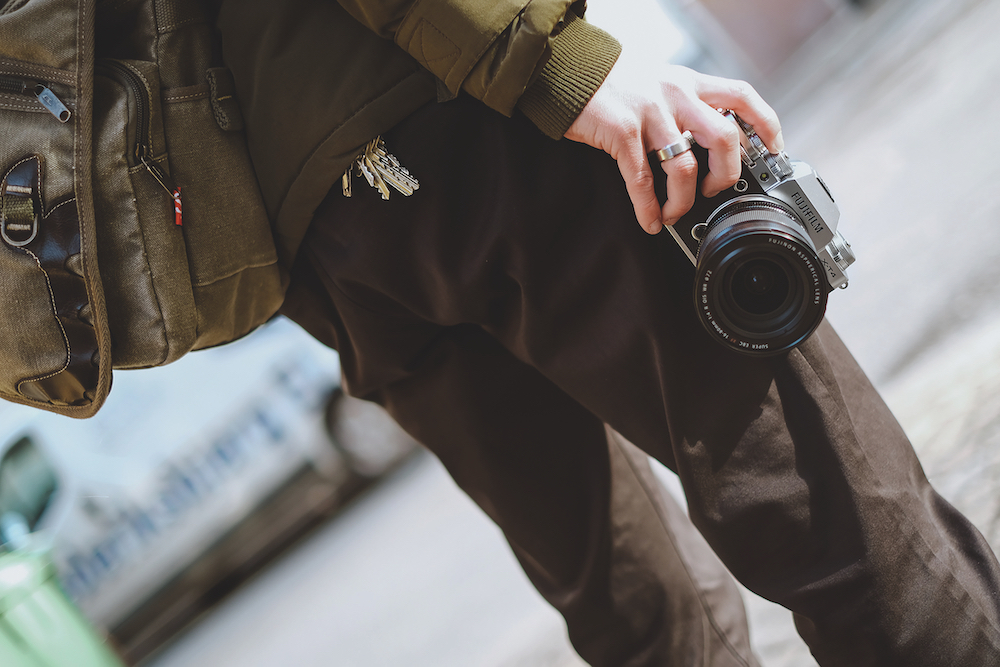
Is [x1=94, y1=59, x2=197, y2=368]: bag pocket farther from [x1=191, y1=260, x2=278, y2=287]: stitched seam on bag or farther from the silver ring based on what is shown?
the silver ring

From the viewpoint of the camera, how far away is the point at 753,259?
0.68m

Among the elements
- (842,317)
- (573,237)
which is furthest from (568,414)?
(842,317)

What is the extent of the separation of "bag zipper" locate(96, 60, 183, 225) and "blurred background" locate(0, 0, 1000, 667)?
127 centimetres

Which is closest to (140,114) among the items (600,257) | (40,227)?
(40,227)

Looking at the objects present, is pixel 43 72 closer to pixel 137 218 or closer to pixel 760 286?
pixel 137 218

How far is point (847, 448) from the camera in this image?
687 mm

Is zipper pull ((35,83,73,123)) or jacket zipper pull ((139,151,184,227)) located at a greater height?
zipper pull ((35,83,73,123))

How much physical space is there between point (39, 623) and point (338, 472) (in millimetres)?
1592

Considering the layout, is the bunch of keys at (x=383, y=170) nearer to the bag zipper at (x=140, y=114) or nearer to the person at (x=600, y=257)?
the person at (x=600, y=257)

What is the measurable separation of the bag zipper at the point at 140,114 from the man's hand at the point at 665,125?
17.2 inches

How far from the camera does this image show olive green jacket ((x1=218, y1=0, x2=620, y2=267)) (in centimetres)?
63

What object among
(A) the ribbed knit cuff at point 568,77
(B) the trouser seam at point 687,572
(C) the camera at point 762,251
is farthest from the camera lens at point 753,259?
(B) the trouser seam at point 687,572

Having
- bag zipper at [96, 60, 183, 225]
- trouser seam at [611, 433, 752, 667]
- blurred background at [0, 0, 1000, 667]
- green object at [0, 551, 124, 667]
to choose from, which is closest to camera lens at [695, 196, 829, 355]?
trouser seam at [611, 433, 752, 667]

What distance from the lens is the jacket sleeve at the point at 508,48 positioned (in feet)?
2.06
